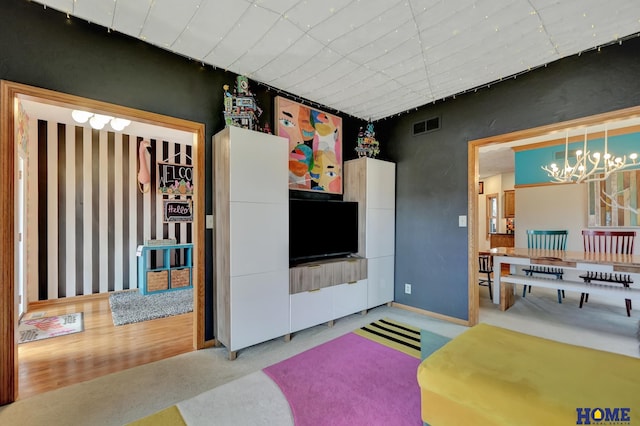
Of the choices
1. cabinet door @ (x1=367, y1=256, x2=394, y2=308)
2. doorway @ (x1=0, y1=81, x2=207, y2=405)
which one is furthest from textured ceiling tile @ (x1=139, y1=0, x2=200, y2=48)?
cabinet door @ (x1=367, y1=256, x2=394, y2=308)

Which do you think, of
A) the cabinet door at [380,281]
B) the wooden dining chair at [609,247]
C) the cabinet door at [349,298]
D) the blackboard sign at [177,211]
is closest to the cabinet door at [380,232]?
the cabinet door at [380,281]

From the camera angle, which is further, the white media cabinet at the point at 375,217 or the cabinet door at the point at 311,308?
the white media cabinet at the point at 375,217

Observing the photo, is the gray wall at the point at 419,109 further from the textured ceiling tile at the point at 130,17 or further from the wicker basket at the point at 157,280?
the wicker basket at the point at 157,280

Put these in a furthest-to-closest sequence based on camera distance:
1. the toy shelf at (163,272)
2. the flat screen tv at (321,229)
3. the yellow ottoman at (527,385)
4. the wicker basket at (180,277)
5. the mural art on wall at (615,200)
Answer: the wicker basket at (180,277) → the toy shelf at (163,272) → the mural art on wall at (615,200) → the flat screen tv at (321,229) → the yellow ottoman at (527,385)

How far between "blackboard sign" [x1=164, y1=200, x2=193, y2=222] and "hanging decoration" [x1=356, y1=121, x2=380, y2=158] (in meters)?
3.57

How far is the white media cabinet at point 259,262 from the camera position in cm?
253

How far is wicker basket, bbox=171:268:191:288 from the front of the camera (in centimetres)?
490

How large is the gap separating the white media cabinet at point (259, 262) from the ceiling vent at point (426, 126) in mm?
1955

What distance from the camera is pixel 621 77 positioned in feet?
7.84

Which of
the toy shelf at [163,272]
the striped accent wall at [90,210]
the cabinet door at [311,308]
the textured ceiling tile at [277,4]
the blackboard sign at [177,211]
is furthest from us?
the blackboard sign at [177,211]

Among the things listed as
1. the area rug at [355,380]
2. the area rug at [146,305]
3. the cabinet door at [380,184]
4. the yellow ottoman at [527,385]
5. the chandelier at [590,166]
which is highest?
the chandelier at [590,166]

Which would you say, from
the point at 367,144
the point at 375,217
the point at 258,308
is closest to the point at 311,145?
the point at 367,144

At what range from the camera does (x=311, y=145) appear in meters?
3.52

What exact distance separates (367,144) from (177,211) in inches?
151
